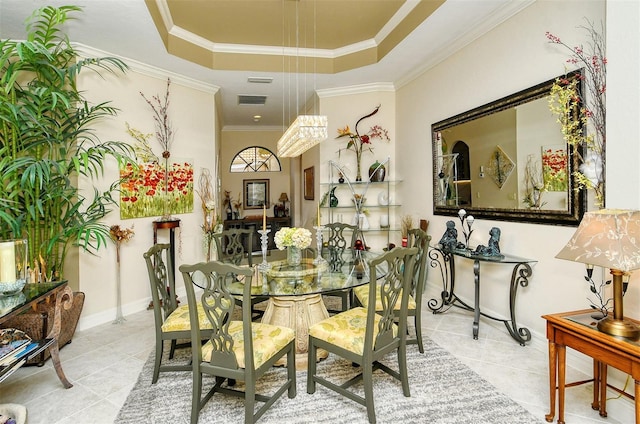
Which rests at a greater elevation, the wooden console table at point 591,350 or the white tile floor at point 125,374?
the wooden console table at point 591,350

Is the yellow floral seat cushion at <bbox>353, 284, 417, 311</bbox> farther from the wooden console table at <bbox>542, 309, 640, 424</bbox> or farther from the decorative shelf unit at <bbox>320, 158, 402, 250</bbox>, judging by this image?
the decorative shelf unit at <bbox>320, 158, 402, 250</bbox>

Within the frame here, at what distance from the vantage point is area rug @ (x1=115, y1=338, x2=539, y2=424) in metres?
1.98

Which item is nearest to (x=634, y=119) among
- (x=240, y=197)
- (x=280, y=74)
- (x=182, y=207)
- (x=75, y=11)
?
(x=280, y=74)

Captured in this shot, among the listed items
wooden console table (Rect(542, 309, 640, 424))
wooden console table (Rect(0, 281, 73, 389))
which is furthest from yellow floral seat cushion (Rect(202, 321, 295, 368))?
wooden console table (Rect(542, 309, 640, 424))

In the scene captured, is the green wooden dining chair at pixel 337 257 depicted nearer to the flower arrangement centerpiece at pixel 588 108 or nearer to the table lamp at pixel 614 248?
the table lamp at pixel 614 248

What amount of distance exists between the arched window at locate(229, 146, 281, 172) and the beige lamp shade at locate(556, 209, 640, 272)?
23.7 ft

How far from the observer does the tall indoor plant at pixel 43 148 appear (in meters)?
2.62

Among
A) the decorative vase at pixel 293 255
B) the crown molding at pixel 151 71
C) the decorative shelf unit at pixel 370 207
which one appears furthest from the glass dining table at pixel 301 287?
the crown molding at pixel 151 71

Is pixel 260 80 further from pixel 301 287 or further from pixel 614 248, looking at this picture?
pixel 614 248

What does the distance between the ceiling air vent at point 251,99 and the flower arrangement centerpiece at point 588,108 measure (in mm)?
4218

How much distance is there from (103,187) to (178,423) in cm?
280

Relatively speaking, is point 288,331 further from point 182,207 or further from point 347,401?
point 182,207

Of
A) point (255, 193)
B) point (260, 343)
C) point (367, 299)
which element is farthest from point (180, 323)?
point (255, 193)

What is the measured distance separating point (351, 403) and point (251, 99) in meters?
4.99
